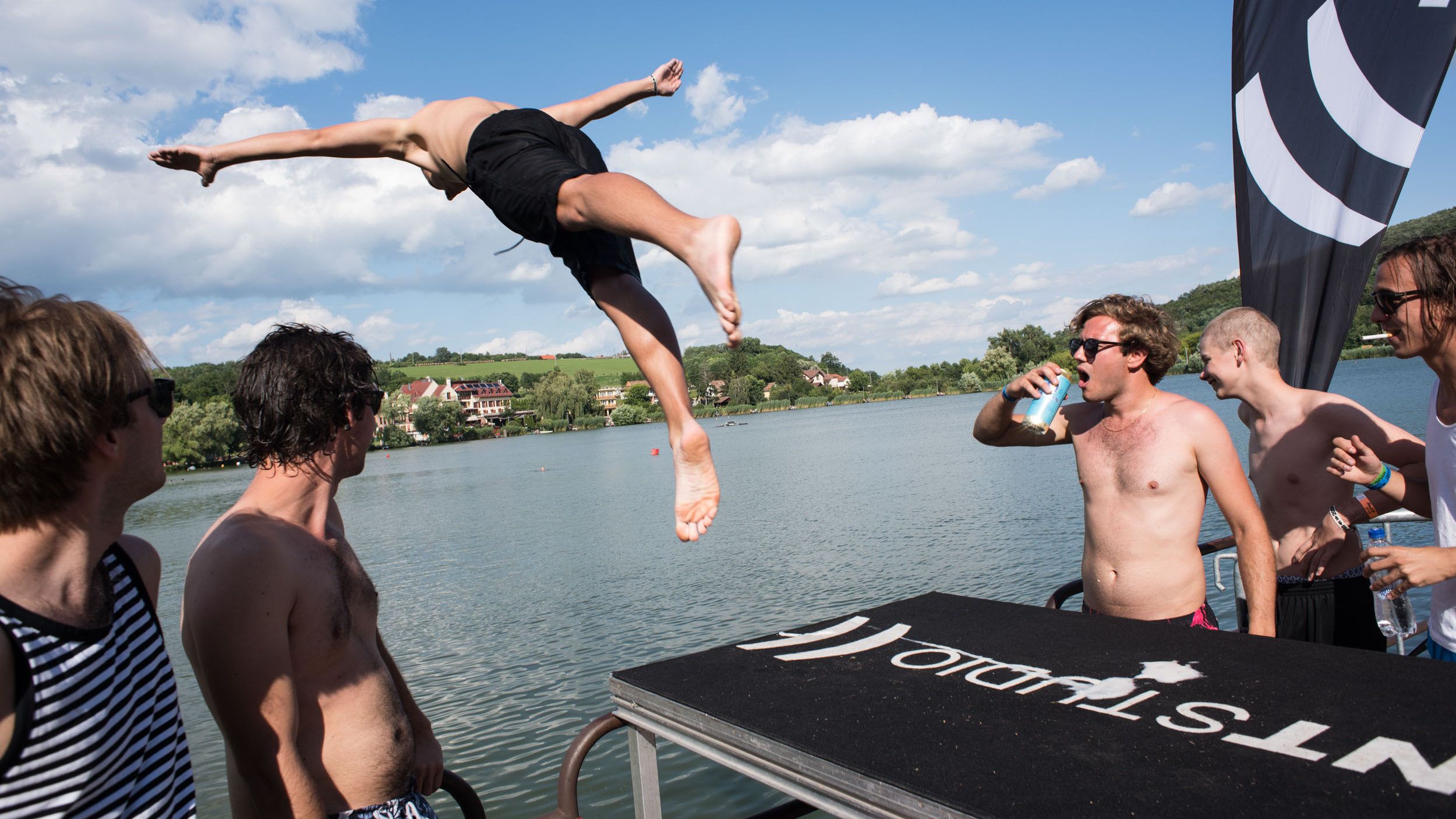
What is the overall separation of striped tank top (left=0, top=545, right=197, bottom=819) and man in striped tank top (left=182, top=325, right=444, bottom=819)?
20 cm

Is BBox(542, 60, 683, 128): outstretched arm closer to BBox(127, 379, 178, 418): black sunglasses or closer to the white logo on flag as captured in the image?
BBox(127, 379, 178, 418): black sunglasses

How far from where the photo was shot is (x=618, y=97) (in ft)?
10.1

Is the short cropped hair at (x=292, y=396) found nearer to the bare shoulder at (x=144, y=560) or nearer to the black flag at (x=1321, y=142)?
the bare shoulder at (x=144, y=560)

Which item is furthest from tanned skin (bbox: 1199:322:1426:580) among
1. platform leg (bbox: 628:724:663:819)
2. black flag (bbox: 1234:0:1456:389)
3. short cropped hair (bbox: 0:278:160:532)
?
short cropped hair (bbox: 0:278:160:532)

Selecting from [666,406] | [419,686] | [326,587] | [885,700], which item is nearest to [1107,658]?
[885,700]

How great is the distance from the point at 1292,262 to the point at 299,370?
4225 millimetres

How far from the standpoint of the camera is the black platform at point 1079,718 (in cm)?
163

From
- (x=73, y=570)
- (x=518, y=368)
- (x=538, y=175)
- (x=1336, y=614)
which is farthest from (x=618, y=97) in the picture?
(x=518, y=368)

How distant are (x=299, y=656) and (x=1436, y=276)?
3503 millimetres

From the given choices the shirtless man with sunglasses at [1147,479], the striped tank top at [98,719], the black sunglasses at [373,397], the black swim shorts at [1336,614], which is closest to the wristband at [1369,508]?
the black swim shorts at [1336,614]

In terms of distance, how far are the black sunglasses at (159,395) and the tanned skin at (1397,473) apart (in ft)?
10.1

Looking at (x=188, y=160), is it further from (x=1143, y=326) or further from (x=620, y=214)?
(x=1143, y=326)

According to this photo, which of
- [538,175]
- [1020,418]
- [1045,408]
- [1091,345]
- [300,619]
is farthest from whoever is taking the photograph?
[1020,418]

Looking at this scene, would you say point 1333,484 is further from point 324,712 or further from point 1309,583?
point 324,712
